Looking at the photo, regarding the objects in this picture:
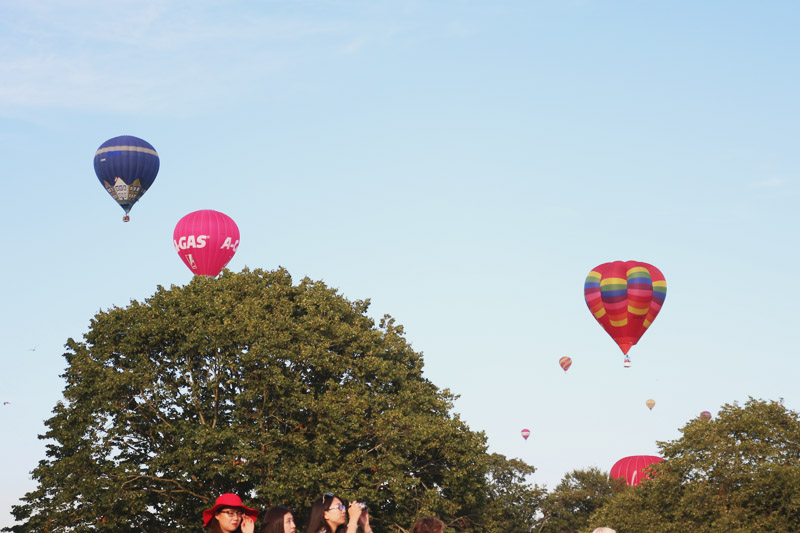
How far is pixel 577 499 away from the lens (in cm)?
9162

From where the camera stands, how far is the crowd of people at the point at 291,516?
8.75 m

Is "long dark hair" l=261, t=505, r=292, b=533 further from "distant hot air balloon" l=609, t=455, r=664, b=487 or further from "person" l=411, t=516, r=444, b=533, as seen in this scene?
"distant hot air balloon" l=609, t=455, r=664, b=487

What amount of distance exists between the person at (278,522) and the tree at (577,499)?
258 feet

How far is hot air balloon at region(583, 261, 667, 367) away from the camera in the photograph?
6084cm

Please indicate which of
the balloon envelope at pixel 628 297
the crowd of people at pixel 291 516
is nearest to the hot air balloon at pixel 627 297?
the balloon envelope at pixel 628 297

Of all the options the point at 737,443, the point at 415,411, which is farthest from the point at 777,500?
the point at 415,411

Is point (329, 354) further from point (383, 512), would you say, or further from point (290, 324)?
point (383, 512)

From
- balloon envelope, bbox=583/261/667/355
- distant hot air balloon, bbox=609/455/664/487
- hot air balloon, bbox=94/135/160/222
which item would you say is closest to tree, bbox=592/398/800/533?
balloon envelope, bbox=583/261/667/355

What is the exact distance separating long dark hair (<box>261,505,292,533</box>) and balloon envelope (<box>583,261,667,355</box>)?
54.3 metres

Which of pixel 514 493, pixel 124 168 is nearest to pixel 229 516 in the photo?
pixel 124 168

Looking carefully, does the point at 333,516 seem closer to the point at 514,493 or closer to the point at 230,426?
the point at 230,426

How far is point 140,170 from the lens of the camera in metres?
53.3

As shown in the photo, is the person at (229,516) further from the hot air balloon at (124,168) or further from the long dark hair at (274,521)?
the hot air balloon at (124,168)

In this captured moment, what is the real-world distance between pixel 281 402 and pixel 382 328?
9.25 meters
